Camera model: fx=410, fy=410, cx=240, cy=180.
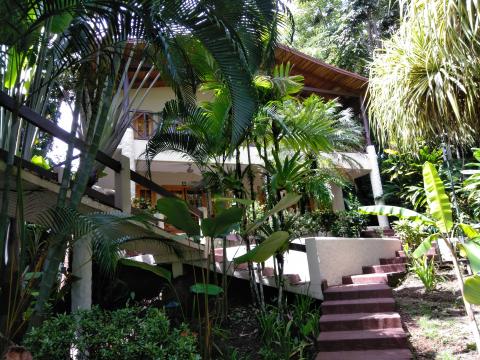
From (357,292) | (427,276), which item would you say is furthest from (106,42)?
(427,276)

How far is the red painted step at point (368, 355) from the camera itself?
4.48 meters

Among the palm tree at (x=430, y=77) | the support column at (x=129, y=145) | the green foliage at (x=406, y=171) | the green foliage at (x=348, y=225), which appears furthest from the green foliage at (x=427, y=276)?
the support column at (x=129, y=145)

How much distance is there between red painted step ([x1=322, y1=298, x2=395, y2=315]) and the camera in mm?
5707

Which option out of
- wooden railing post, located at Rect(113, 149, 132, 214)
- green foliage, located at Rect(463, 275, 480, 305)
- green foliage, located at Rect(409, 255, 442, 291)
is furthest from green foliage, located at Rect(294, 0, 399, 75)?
green foliage, located at Rect(463, 275, 480, 305)

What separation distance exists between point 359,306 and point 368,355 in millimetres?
1182

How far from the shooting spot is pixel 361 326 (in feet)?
17.5

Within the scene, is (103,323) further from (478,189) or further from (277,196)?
(478,189)

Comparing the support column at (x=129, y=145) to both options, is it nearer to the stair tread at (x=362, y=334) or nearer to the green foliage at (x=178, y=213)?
the green foliage at (x=178, y=213)

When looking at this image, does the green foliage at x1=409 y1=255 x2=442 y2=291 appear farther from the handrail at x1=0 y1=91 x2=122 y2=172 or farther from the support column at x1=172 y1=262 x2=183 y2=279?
the handrail at x1=0 y1=91 x2=122 y2=172

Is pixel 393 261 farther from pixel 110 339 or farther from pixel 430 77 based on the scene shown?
pixel 110 339

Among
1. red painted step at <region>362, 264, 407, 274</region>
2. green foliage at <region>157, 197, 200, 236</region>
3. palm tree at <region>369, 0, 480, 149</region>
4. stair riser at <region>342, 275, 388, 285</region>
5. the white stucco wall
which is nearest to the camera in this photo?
palm tree at <region>369, 0, 480, 149</region>

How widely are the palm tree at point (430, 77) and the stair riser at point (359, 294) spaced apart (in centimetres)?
263

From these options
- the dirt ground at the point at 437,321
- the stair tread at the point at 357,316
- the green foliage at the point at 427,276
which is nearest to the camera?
the dirt ground at the point at 437,321

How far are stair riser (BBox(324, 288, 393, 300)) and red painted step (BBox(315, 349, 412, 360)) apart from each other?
4.61ft
